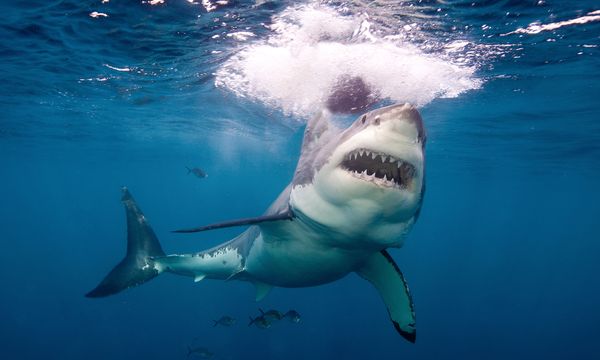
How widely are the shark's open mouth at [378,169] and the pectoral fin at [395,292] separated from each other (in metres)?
2.26

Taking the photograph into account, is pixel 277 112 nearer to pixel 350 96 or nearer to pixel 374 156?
pixel 350 96

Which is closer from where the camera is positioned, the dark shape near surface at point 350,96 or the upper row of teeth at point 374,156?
the upper row of teeth at point 374,156

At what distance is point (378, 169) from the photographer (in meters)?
3.12

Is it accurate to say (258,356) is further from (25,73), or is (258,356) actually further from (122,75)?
(25,73)

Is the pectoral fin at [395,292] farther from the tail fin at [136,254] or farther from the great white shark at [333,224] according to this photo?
the tail fin at [136,254]

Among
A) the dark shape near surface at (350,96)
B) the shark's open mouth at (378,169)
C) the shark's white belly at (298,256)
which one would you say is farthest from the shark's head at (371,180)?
the dark shape near surface at (350,96)

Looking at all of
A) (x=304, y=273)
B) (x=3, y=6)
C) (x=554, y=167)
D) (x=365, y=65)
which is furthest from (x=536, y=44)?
(x=554, y=167)

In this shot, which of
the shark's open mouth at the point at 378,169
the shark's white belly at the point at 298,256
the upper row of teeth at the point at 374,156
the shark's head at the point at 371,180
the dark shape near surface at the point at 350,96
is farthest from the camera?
the dark shape near surface at the point at 350,96

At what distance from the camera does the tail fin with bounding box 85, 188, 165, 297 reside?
23.4 ft

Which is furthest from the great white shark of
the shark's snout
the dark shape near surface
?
the dark shape near surface

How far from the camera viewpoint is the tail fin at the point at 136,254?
23.4 ft

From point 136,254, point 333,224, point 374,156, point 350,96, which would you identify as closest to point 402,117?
point 374,156

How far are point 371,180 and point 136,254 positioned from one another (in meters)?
6.07

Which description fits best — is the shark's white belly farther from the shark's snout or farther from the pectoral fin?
the shark's snout
